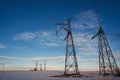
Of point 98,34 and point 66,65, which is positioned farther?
point 98,34

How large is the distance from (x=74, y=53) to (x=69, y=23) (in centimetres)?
1303

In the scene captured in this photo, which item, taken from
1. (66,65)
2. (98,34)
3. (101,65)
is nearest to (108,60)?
(101,65)

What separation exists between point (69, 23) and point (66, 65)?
1798 cm

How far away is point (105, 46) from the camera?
78.2 metres

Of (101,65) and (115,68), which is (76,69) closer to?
(101,65)

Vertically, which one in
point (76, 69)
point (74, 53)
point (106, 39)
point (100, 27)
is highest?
point (100, 27)

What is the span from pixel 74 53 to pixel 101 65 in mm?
13539

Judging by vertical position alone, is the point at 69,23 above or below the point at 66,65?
above

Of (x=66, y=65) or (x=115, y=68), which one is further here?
(x=115, y=68)

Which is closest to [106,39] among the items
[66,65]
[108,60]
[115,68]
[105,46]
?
[105,46]

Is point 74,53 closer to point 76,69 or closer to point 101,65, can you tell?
point 76,69

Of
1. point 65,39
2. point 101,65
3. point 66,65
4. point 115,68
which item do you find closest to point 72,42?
point 65,39

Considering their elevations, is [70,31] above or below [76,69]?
above

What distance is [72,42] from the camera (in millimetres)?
78000
